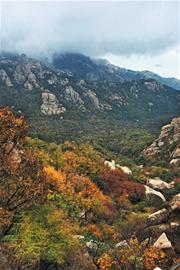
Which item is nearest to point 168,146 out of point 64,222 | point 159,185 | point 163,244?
point 159,185

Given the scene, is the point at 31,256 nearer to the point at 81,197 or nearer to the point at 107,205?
the point at 81,197

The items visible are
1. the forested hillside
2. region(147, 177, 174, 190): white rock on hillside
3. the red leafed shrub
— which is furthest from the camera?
region(147, 177, 174, 190): white rock on hillside

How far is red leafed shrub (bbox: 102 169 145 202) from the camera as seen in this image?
86.9 meters

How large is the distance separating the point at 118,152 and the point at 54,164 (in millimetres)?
82474

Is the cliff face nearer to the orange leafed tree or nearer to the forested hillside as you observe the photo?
the forested hillside

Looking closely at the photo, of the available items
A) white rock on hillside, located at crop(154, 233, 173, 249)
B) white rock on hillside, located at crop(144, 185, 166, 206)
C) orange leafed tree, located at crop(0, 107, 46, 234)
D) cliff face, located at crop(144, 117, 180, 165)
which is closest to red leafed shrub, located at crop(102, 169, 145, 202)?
white rock on hillside, located at crop(144, 185, 166, 206)

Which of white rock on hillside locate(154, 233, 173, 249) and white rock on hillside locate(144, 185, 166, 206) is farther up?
white rock on hillside locate(154, 233, 173, 249)

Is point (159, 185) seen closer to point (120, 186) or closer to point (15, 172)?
point (120, 186)

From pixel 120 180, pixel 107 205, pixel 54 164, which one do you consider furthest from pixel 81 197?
pixel 120 180

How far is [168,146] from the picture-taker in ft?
483

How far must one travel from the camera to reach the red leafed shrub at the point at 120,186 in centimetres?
8688

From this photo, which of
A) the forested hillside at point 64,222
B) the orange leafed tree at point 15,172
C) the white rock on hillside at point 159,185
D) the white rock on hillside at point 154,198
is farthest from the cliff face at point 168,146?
the orange leafed tree at point 15,172

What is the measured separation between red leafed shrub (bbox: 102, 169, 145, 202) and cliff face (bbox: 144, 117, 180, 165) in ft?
131

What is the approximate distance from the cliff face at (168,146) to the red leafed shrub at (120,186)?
40.0 m
